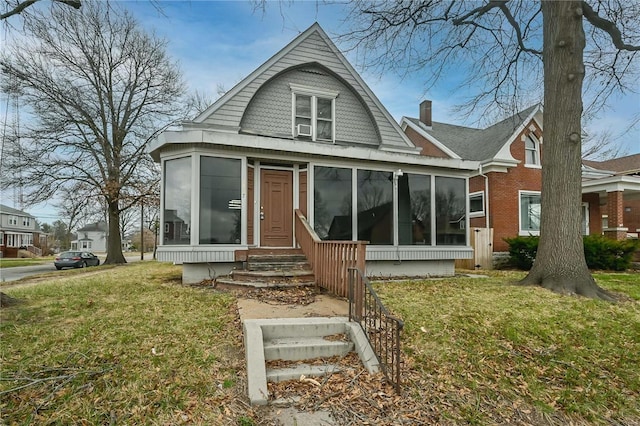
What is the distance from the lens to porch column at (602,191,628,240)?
13.3 meters

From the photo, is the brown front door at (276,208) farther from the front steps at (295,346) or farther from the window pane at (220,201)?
the front steps at (295,346)

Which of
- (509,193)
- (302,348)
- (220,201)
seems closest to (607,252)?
(509,193)

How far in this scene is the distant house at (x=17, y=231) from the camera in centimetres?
3701

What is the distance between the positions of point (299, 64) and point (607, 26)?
7.83 meters

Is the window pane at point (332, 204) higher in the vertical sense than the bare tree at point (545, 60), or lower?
lower

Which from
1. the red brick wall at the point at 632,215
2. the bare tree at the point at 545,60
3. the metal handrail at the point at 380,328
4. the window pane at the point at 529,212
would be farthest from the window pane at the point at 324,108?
the red brick wall at the point at 632,215

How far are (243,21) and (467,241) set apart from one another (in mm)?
7802

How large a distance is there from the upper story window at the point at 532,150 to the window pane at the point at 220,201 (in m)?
12.6

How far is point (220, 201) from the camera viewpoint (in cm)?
750

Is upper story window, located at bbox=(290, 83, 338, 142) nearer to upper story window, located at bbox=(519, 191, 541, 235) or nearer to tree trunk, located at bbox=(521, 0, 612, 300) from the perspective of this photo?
tree trunk, located at bbox=(521, 0, 612, 300)

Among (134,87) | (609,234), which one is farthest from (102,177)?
(609,234)

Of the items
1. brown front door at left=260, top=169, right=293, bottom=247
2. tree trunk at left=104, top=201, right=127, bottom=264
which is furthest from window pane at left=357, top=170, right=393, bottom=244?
tree trunk at left=104, top=201, right=127, bottom=264

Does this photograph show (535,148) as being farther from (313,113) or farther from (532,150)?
(313,113)

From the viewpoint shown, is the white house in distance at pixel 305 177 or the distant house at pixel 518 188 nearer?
the white house in distance at pixel 305 177
